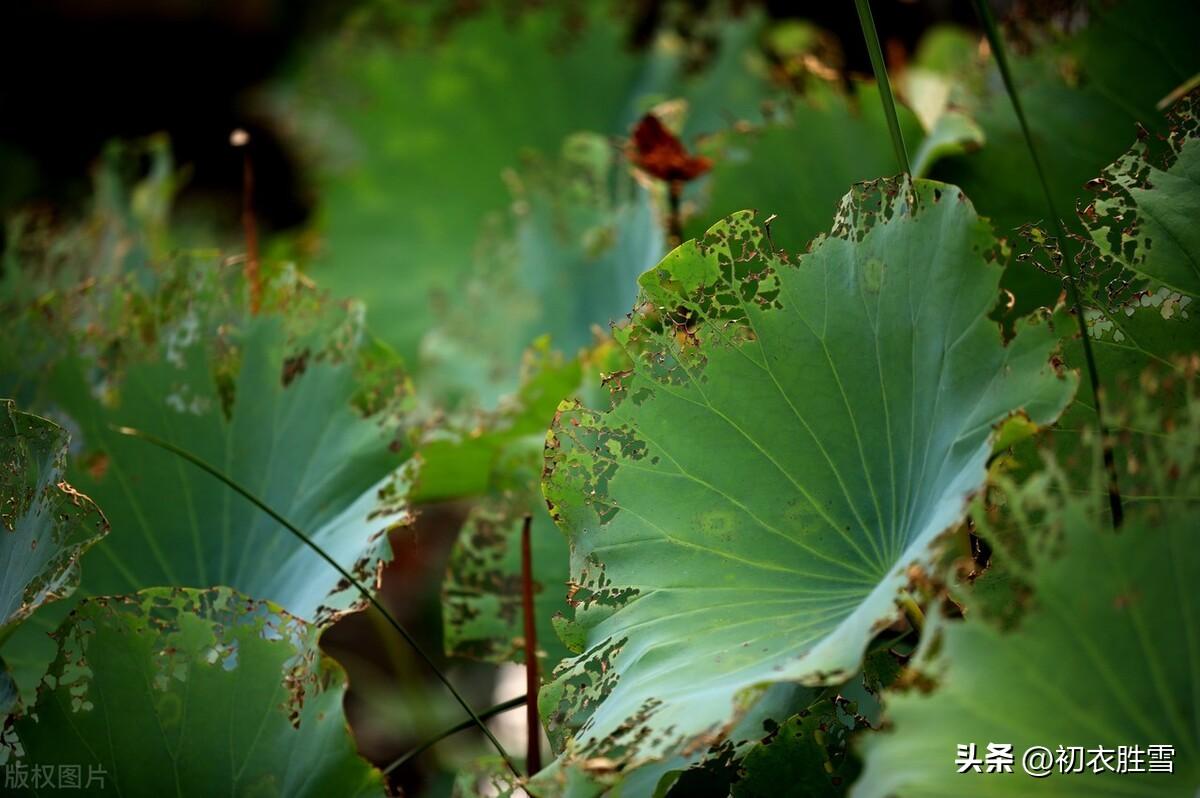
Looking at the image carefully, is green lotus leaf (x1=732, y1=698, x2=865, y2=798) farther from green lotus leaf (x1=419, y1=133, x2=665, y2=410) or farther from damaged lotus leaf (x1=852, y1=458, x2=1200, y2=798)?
green lotus leaf (x1=419, y1=133, x2=665, y2=410)

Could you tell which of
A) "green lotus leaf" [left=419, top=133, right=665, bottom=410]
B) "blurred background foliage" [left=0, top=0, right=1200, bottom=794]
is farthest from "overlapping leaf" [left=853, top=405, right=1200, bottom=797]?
"green lotus leaf" [left=419, top=133, right=665, bottom=410]

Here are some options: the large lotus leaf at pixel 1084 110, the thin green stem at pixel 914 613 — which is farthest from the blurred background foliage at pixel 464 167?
the thin green stem at pixel 914 613

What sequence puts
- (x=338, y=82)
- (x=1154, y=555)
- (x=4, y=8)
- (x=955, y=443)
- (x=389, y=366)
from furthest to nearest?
(x=4, y=8)
(x=338, y=82)
(x=389, y=366)
(x=955, y=443)
(x=1154, y=555)

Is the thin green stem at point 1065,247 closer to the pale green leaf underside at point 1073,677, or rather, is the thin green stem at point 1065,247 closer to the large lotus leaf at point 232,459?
the pale green leaf underside at point 1073,677

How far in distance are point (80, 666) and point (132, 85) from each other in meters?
2.06

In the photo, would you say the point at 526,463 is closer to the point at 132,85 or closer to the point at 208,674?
the point at 208,674

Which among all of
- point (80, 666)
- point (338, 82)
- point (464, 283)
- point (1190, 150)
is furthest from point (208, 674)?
point (338, 82)

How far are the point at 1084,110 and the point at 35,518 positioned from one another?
69 cm

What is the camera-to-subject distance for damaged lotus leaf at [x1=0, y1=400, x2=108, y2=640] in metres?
0.48

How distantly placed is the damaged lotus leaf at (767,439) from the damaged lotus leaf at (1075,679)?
0.29ft

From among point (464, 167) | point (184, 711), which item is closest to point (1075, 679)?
point (184, 711)

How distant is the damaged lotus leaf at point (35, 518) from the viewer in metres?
0.48

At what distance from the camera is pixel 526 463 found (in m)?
0.75

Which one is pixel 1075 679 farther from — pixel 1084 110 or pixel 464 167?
pixel 464 167
